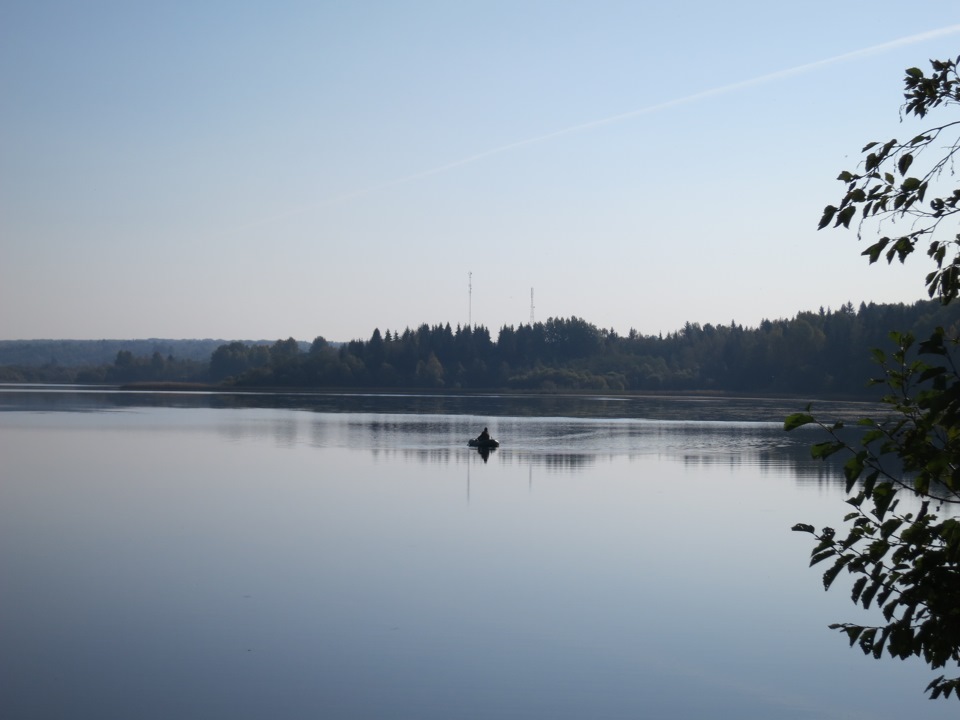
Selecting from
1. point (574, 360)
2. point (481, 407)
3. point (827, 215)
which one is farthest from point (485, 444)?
point (574, 360)

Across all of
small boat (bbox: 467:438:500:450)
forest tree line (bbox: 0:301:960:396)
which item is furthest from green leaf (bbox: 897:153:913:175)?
forest tree line (bbox: 0:301:960:396)

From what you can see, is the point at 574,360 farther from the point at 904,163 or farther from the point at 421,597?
the point at 904,163

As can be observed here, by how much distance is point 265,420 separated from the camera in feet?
203

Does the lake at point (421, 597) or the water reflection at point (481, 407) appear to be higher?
the water reflection at point (481, 407)

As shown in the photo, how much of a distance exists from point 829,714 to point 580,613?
14.3 ft

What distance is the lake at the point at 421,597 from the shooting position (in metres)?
11.0

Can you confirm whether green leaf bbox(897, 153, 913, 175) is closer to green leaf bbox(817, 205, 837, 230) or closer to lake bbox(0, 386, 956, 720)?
green leaf bbox(817, 205, 837, 230)

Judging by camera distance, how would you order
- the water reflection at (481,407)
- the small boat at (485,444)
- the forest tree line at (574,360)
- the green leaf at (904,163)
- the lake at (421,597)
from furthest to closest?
1. the forest tree line at (574,360)
2. the water reflection at (481,407)
3. the small boat at (485,444)
4. the lake at (421,597)
5. the green leaf at (904,163)

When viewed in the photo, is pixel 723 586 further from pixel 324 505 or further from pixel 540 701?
pixel 324 505

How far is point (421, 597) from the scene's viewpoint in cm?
1537

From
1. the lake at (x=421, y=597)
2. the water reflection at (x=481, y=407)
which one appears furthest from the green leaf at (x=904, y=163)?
the water reflection at (x=481, y=407)

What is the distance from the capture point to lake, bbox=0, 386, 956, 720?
1098cm

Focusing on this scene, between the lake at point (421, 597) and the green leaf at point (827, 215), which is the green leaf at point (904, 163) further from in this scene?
the lake at point (421, 597)

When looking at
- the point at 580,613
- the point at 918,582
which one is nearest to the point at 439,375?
the point at 580,613
